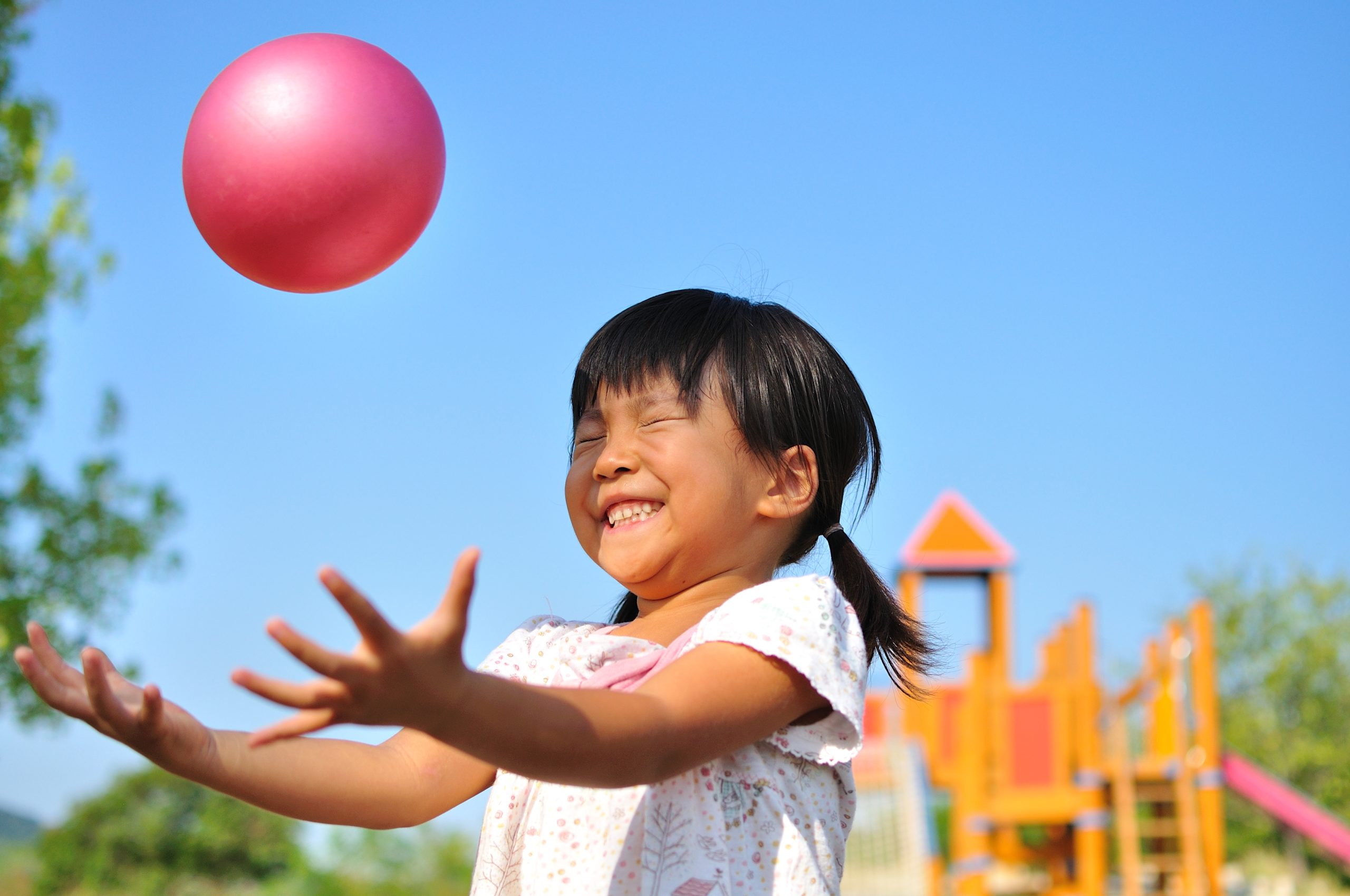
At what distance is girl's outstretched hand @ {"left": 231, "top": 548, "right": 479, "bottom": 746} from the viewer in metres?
1.24

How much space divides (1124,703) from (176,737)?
1171cm

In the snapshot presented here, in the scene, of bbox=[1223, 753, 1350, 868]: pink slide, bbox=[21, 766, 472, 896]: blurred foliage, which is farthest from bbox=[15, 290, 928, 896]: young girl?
bbox=[21, 766, 472, 896]: blurred foliage

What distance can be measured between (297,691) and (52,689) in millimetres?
675

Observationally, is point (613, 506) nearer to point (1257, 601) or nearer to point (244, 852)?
point (244, 852)

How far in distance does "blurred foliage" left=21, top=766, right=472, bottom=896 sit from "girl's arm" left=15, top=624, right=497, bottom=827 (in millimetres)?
14821

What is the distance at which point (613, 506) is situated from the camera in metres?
2.22

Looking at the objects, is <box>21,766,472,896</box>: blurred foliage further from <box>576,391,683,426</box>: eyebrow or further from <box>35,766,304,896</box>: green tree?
<box>576,391,683,426</box>: eyebrow

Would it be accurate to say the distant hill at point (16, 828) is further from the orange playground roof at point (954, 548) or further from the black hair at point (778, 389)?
the black hair at point (778, 389)

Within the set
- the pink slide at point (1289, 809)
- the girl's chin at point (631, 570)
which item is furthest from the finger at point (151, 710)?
the pink slide at point (1289, 809)

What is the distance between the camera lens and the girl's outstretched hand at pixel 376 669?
1237 millimetres

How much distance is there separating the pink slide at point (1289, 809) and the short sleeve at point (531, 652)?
12523 mm

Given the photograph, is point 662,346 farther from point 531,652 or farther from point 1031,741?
point 1031,741

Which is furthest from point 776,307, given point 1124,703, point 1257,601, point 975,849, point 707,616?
point 1257,601

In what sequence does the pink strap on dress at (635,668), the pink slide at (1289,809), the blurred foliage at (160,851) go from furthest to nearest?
the blurred foliage at (160,851) < the pink slide at (1289,809) < the pink strap on dress at (635,668)
